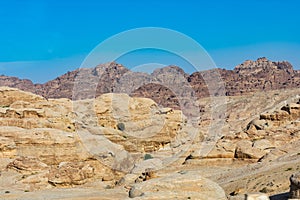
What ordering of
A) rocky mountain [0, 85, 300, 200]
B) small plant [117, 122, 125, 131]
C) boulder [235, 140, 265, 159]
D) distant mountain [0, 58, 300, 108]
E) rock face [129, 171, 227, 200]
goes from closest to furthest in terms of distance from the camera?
rock face [129, 171, 227, 200], rocky mountain [0, 85, 300, 200], boulder [235, 140, 265, 159], small plant [117, 122, 125, 131], distant mountain [0, 58, 300, 108]

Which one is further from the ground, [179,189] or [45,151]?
[45,151]

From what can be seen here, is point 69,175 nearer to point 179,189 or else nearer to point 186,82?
point 179,189

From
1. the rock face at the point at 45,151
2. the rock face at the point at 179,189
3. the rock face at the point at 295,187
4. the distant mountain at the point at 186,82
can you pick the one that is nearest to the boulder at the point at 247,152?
the rock face at the point at 45,151

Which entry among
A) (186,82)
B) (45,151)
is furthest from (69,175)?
(186,82)

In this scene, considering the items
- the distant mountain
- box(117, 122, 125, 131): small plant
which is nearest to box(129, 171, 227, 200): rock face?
box(117, 122, 125, 131): small plant

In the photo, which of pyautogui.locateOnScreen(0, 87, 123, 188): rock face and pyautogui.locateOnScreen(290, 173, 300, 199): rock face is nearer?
pyautogui.locateOnScreen(290, 173, 300, 199): rock face

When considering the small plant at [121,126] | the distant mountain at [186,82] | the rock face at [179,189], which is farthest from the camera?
the distant mountain at [186,82]

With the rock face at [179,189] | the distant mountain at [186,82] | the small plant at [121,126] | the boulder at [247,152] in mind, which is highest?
the distant mountain at [186,82]

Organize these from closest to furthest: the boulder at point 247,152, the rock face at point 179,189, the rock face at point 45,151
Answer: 1. the rock face at point 179,189
2. the rock face at point 45,151
3. the boulder at point 247,152

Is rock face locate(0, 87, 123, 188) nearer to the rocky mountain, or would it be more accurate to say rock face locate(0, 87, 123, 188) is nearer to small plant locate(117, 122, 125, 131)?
the rocky mountain

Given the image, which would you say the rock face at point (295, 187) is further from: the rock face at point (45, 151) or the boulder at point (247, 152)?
the rock face at point (45, 151)

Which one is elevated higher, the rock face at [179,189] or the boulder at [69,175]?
the rock face at [179,189]

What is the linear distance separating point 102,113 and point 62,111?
776cm

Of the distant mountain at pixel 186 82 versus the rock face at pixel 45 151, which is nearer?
the rock face at pixel 45 151
